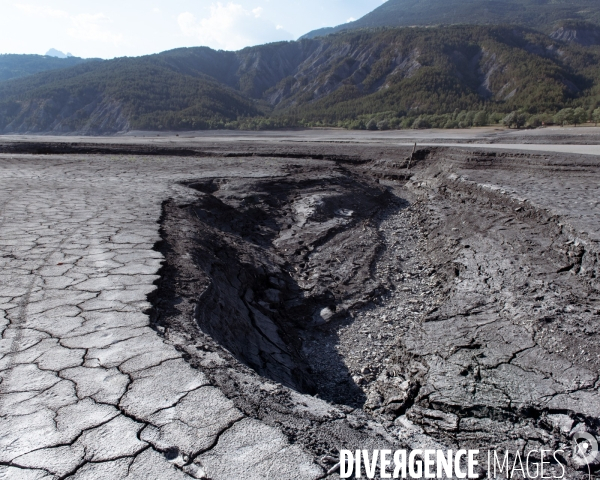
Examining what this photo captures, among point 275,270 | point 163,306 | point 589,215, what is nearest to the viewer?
point 163,306

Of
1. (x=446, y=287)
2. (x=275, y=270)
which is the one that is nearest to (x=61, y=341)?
(x=275, y=270)

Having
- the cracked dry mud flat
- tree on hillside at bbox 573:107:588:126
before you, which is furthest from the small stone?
tree on hillside at bbox 573:107:588:126

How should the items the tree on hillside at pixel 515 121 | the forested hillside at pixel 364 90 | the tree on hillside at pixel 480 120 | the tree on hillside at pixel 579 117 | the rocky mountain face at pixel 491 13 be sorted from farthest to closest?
the rocky mountain face at pixel 491 13 → the forested hillside at pixel 364 90 → the tree on hillside at pixel 480 120 → the tree on hillside at pixel 515 121 → the tree on hillside at pixel 579 117

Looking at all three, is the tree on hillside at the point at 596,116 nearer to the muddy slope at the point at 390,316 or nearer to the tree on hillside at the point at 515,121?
the tree on hillside at the point at 515,121

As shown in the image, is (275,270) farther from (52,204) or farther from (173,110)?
(173,110)

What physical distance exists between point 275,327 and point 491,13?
335ft

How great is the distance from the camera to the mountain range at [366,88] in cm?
4109

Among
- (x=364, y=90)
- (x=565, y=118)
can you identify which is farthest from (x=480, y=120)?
(x=364, y=90)

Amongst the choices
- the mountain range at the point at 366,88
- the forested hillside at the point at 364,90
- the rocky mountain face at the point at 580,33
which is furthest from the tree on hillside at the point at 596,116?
the rocky mountain face at the point at 580,33

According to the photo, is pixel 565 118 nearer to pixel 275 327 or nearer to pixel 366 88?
pixel 275 327

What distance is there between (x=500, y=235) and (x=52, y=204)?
618 centimetres

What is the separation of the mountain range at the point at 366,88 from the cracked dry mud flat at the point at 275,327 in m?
27.5

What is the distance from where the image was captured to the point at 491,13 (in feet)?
282

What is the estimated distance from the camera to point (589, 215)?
562 centimetres
